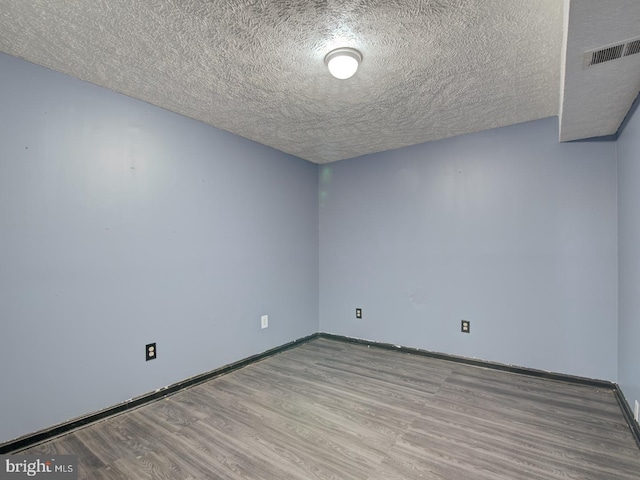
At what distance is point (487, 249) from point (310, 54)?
235cm

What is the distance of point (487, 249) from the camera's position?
2982mm

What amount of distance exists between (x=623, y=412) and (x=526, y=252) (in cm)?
128

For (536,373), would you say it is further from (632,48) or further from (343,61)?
(343,61)

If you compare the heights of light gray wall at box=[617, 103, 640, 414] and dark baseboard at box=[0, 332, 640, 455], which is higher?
light gray wall at box=[617, 103, 640, 414]

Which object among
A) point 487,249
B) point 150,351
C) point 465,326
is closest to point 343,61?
point 487,249

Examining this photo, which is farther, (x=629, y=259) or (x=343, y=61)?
(x=629, y=259)

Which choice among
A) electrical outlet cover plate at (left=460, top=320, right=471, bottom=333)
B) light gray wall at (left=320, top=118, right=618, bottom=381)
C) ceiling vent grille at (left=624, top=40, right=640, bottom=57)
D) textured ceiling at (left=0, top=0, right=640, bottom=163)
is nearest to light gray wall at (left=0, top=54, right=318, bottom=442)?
textured ceiling at (left=0, top=0, right=640, bottom=163)

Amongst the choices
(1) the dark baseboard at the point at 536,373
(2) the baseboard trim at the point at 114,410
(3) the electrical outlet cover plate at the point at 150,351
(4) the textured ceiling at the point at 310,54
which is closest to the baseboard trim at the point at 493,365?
(1) the dark baseboard at the point at 536,373

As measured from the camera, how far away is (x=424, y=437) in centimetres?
189

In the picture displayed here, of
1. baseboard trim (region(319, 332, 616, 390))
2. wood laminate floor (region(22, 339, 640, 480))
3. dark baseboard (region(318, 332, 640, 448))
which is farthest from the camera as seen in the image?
baseboard trim (region(319, 332, 616, 390))

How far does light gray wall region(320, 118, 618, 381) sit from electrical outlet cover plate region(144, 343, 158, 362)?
2.15 m

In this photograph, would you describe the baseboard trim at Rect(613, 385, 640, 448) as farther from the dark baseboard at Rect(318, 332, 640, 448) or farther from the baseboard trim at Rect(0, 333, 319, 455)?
the baseboard trim at Rect(0, 333, 319, 455)

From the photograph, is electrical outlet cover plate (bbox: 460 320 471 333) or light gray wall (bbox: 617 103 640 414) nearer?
light gray wall (bbox: 617 103 640 414)

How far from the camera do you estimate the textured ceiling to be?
1.46m
